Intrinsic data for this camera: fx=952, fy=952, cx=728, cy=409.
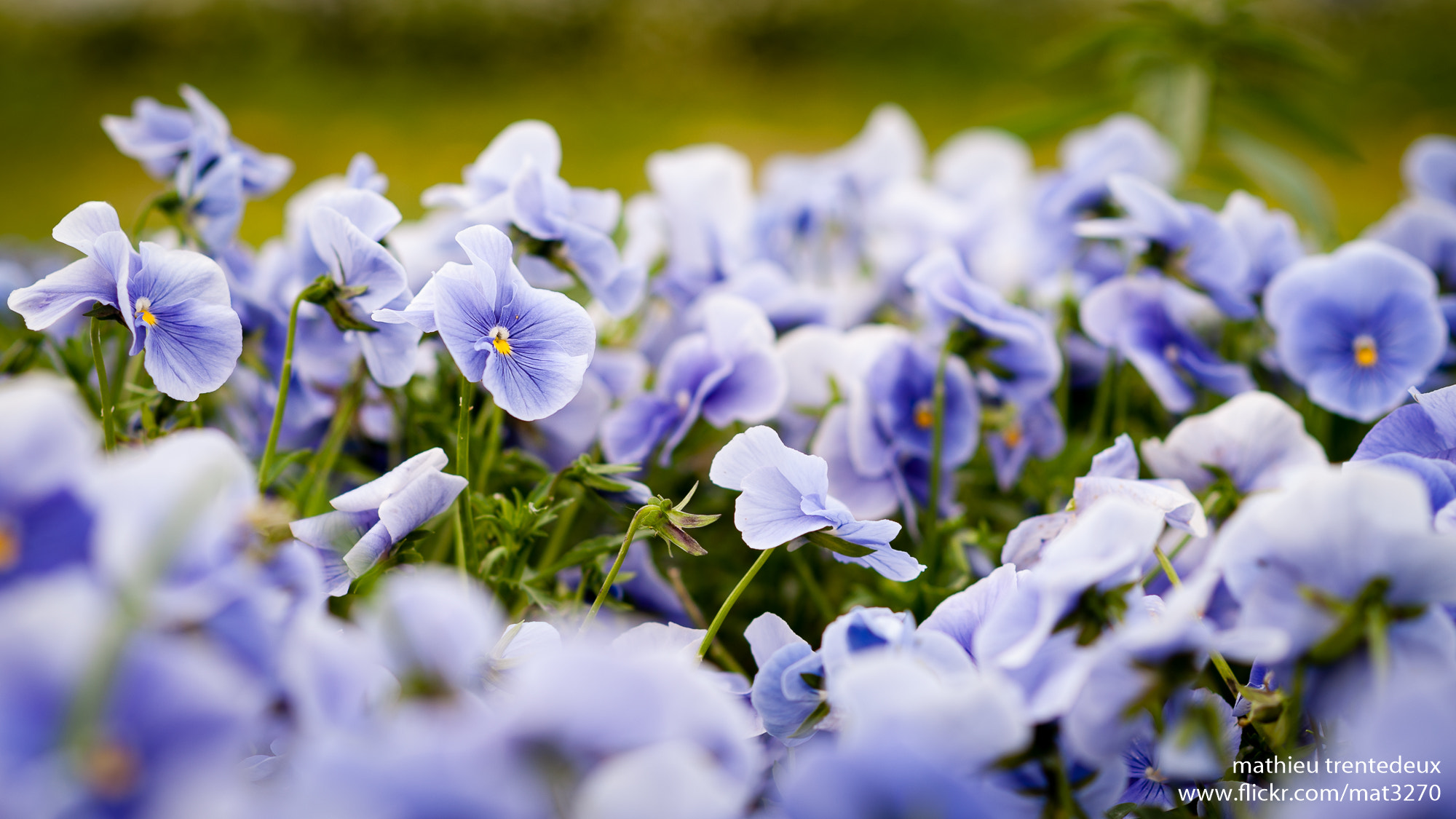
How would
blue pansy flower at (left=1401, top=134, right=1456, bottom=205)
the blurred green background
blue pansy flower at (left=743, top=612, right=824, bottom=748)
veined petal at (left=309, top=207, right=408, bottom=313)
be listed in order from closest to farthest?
1. blue pansy flower at (left=743, top=612, right=824, bottom=748)
2. veined petal at (left=309, top=207, right=408, bottom=313)
3. blue pansy flower at (left=1401, top=134, right=1456, bottom=205)
4. the blurred green background

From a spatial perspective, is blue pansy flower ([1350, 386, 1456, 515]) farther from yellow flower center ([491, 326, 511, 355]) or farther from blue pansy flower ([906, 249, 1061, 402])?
yellow flower center ([491, 326, 511, 355])

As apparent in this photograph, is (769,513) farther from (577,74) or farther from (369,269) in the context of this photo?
(577,74)

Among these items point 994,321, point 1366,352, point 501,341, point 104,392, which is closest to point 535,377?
point 501,341

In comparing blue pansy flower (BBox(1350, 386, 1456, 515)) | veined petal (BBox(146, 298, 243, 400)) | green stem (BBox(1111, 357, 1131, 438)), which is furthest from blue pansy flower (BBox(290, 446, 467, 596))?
green stem (BBox(1111, 357, 1131, 438))

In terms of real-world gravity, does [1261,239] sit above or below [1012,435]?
above

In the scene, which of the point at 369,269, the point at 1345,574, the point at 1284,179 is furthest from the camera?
the point at 1284,179

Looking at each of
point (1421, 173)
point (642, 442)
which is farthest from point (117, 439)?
point (1421, 173)

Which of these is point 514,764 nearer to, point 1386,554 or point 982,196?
point 1386,554
